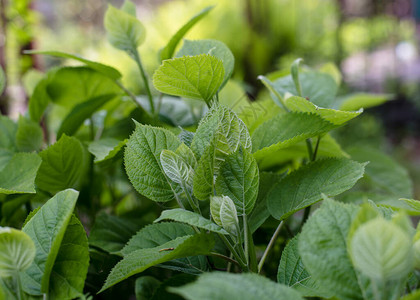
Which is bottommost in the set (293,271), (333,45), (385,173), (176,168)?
(333,45)

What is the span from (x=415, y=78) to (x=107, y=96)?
3.71 m

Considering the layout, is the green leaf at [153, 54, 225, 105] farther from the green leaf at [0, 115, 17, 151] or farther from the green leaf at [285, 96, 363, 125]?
the green leaf at [0, 115, 17, 151]

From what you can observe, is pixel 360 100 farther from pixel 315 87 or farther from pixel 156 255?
pixel 156 255

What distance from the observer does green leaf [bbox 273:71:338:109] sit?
576mm

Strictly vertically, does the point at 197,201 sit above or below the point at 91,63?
below

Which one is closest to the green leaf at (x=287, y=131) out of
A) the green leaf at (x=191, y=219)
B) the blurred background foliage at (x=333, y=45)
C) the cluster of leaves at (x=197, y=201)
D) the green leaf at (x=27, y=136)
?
the cluster of leaves at (x=197, y=201)

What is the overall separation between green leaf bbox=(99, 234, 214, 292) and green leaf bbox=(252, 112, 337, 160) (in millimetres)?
119

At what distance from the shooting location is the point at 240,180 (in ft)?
1.26

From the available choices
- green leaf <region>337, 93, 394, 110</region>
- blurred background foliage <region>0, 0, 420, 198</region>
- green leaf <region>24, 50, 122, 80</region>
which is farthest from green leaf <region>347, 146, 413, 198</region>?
blurred background foliage <region>0, 0, 420, 198</region>

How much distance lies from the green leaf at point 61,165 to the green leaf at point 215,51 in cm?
17

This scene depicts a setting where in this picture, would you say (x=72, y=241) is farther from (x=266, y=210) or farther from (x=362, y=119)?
(x=362, y=119)

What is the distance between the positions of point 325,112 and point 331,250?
17 cm

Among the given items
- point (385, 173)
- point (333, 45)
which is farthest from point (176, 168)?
point (333, 45)

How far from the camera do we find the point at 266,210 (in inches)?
18.6
